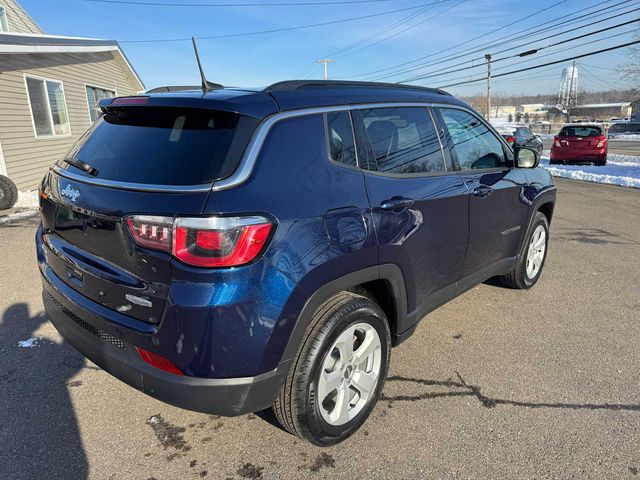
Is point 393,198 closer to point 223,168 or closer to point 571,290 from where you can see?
point 223,168

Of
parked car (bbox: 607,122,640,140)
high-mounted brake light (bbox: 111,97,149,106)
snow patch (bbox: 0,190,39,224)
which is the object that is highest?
high-mounted brake light (bbox: 111,97,149,106)

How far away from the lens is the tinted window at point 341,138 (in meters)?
2.39

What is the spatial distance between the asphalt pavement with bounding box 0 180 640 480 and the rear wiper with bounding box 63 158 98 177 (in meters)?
1.41

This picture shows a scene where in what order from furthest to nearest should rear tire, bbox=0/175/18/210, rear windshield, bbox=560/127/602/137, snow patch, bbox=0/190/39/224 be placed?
rear windshield, bbox=560/127/602/137 → rear tire, bbox=0/175/18/210 → snow patch, bbox=0/190/39/224

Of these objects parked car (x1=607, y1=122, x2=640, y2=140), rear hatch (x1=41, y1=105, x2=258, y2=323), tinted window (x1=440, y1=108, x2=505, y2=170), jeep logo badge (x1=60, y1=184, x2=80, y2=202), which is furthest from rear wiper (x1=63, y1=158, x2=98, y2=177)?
parked car (x1=607, y1=122, x2=640, y2=140)

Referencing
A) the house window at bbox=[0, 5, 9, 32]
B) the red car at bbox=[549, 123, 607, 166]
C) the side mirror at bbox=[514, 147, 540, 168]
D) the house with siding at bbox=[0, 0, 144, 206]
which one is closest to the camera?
the side mirror at bbox=[514, 147, 540, 168]

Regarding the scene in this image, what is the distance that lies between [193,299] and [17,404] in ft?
5.75

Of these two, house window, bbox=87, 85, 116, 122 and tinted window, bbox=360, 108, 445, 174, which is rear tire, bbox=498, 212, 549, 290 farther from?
house window, bbox=87, 85, 116, 122

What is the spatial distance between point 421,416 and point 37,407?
2276 mm

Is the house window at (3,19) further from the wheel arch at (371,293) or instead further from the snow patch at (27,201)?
the wheel arch at (371,293)

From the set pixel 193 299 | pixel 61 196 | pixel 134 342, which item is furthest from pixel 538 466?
pixel 61 196

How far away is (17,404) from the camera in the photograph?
9.21 ft

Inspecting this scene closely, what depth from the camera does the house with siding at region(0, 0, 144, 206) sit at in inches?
408

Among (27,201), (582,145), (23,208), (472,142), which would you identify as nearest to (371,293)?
(472,142)
